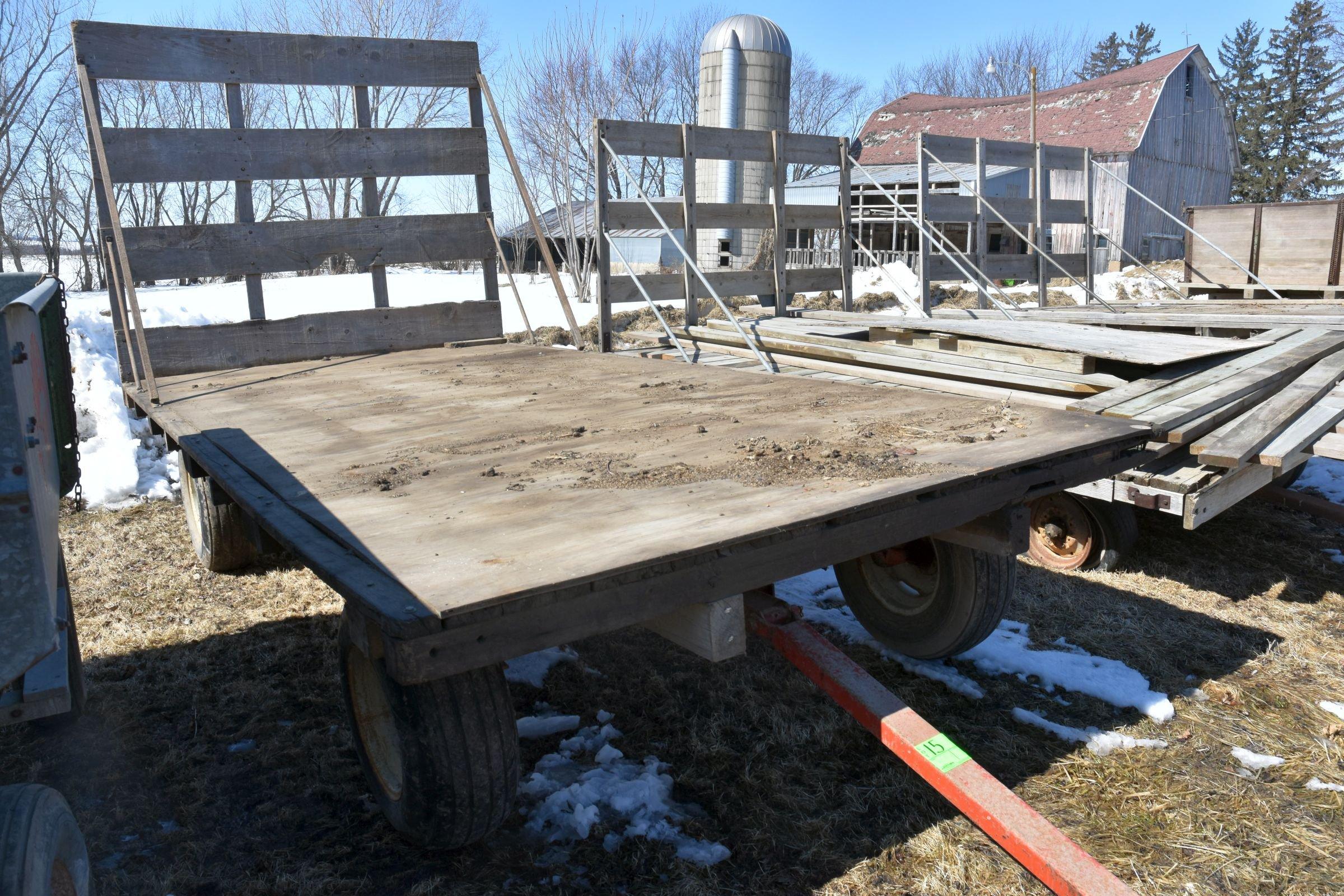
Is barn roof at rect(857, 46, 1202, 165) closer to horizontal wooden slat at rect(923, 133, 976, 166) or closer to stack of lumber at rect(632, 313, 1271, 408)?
horizontal wooden slat at rect(923, 133, 976, 166)

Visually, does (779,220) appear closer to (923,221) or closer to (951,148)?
(923,221)

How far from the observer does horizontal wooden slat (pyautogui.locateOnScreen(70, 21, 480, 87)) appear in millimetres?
6030

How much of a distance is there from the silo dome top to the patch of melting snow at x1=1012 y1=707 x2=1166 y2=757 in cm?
1852

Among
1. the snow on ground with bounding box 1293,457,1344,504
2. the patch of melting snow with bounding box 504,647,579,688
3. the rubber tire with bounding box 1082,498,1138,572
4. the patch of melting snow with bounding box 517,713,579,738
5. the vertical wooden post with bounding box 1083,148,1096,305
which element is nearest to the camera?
the patch of melting snow with bounding box 517,713,579,738

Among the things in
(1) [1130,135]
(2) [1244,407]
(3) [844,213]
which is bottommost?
(2) [1244,407]

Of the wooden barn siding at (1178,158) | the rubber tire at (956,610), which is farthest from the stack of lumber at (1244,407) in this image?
the wooden barn siding at (1178,158)

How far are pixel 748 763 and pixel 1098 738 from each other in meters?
1.29

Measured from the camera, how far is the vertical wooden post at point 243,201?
253 inches

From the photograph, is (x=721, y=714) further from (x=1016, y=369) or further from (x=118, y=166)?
(x=118, y=166)

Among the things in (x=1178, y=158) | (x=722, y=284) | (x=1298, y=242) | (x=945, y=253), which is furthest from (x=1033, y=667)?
(x=1178, y=158)

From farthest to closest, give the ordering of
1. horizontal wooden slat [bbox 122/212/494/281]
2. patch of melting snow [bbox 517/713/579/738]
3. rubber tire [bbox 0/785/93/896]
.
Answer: horizontal wooden slat [bbox 122/212/494/281] < patch of melting snow [bbox 517/713/579/738] < rubber tire [bbox 0/785/93/896]

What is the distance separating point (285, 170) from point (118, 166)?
101 cm

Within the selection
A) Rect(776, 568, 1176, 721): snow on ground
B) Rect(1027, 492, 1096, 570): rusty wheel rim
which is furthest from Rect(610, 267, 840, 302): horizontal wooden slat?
Rect(776, 568, 1176, 721): snow on ground

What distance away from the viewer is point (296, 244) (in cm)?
669
